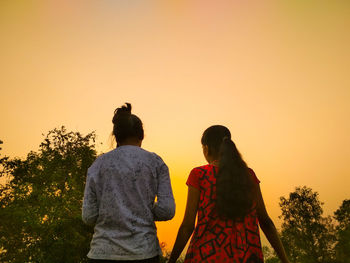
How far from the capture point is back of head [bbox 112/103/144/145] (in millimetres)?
3783

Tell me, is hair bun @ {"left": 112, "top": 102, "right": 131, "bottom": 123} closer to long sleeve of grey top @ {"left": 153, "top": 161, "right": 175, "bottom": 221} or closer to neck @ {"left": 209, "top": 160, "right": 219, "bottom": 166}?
long sleeve of grey top @ {"left": 153, "top": 161, "right": 175, "bottom": 221}

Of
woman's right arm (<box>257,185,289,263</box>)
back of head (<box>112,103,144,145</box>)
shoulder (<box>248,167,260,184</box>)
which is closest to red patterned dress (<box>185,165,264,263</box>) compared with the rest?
woman's right arm (<box>257,185,289,263</box>)

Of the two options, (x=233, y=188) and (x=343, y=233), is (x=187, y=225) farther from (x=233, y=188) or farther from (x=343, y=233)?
(x=343, y=233)

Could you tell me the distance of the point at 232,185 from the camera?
139 inches

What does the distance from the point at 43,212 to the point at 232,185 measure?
29974 millimetres

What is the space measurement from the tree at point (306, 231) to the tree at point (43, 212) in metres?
29.6

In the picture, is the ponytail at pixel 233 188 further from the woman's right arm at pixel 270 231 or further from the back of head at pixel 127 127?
the back of head at pixel 127 127

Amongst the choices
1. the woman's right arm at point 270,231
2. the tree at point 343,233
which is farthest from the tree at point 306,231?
the woman's right arm at point 270,231

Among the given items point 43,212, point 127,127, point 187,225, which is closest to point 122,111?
point 127,127

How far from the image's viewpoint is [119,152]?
12.0ft

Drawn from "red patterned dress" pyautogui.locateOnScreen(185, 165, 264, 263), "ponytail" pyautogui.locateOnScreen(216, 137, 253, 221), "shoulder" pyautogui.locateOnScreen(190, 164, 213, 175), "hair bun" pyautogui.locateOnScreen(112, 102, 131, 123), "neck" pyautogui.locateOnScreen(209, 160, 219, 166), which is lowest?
"red patterned dress" pyautogui.locateOnScreen(185, 165, 264, 263)

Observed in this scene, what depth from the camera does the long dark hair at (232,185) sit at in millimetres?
3496

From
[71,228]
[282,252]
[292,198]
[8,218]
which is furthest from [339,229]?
[282,252]

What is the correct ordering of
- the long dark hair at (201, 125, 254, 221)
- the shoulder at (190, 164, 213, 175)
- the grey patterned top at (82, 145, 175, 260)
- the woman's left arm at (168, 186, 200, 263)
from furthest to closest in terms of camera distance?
the shoulder at (190, 164, 213, 175), the woman's left arm at (168, 186, 200, 263), the long dark hair at (201, 125, 254, 221), the grey patterned top at (82, 145, 175, 260)
